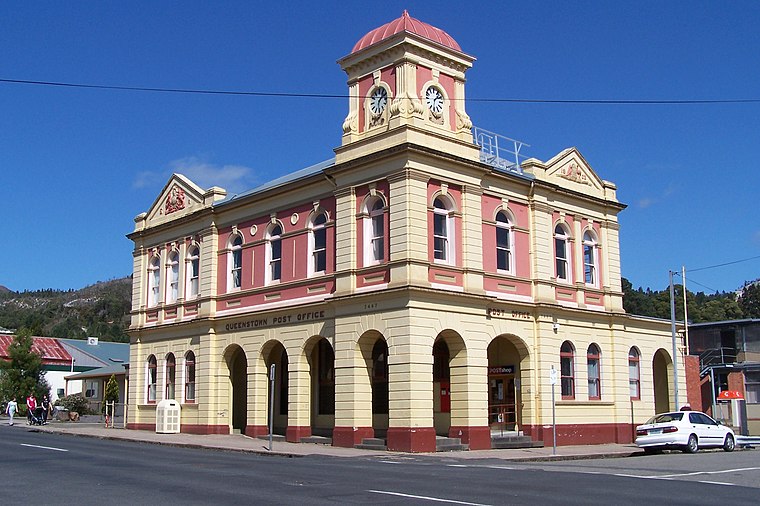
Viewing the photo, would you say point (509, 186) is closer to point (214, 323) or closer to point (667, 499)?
point (214, 323)

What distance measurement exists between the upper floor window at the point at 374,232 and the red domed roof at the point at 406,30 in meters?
5.60

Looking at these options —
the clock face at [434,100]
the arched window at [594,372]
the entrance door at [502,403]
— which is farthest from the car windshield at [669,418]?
the clock face at [434,100]

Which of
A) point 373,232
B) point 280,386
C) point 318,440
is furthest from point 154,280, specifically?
point 373,232

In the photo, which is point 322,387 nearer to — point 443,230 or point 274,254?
point 274,254

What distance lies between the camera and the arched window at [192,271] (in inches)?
1463

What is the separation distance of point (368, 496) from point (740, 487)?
698cm

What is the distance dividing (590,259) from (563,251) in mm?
2021

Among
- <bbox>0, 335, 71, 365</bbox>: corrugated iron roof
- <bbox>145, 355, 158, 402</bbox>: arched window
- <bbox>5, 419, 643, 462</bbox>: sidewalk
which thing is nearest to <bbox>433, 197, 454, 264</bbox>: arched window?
<bbox>5, 419, 643, 462</bbox>: sidewalk

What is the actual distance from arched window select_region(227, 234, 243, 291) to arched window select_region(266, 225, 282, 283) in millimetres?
1925

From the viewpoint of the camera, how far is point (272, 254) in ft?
109

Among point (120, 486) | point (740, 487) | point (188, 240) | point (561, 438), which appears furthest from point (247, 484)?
point (188, 240)

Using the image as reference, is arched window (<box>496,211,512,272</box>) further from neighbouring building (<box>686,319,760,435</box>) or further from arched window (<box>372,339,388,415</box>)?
neighbouring building (<box>686,319,760,435</box>)

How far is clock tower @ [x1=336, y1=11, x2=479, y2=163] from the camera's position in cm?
2780

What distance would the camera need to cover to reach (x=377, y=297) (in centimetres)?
2712
